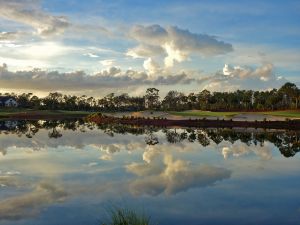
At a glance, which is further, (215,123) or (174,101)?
(174,101)

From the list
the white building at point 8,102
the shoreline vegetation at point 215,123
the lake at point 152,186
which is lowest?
the lake at point 152,186

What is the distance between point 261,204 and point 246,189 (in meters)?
2.02

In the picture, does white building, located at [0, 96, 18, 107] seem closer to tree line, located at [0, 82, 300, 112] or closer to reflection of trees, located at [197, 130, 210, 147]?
tree line, located at [0, 82, 300, 112]

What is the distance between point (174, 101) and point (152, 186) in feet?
390

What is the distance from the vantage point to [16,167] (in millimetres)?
19078

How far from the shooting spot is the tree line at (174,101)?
369 feet

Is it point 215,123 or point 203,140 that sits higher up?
point 215,123

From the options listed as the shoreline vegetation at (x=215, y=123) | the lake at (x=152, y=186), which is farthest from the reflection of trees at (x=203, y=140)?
the shoreline vegetation at (x=215, y=123)

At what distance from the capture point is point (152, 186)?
1464 cm

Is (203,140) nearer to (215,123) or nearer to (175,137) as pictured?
(175,137)

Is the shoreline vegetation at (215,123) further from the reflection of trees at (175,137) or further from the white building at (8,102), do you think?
the white building at (8,102)

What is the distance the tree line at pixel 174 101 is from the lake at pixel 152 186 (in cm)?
8694

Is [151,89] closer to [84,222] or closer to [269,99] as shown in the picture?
[269,99]

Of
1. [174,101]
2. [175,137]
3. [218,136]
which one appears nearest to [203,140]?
[175,137]
